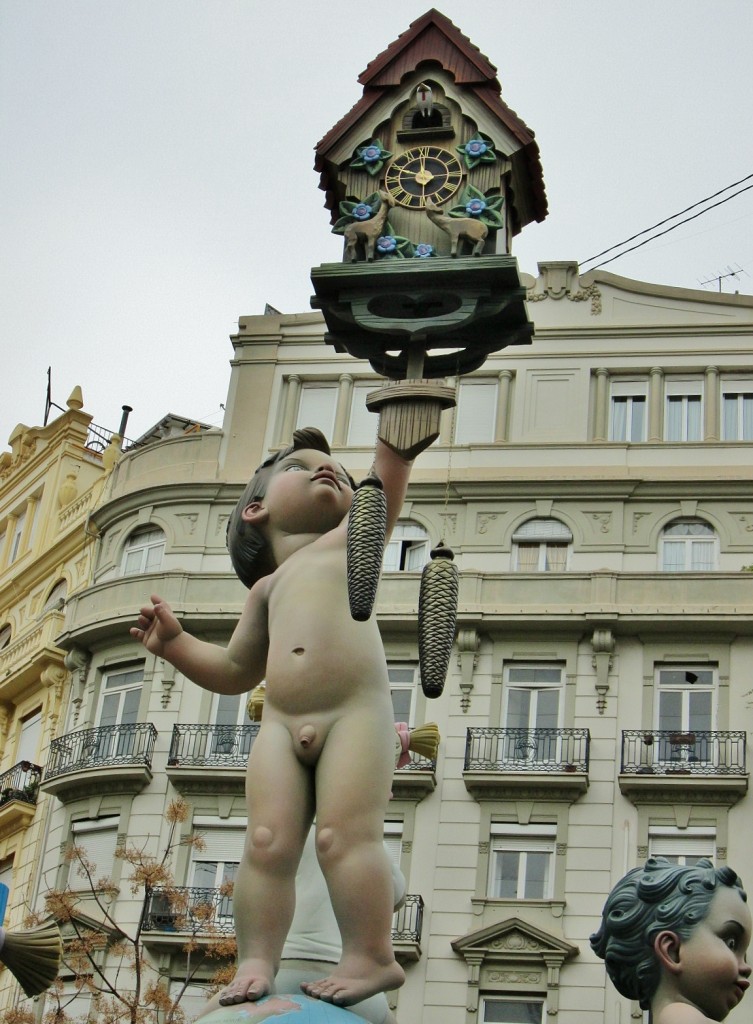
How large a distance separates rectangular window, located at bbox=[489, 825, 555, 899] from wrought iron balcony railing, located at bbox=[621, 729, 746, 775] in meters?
1.53

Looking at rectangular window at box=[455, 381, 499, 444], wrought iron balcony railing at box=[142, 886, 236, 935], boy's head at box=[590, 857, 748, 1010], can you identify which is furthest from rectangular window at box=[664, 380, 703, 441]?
boy's head at box=[590, 857, 748, 1010]

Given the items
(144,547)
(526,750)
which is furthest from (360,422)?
(526,750)

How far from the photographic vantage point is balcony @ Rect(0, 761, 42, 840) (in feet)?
100

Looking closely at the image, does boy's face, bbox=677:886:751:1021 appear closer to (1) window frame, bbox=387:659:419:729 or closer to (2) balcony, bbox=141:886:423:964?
(2) balcony, bbox=141:886:423:964

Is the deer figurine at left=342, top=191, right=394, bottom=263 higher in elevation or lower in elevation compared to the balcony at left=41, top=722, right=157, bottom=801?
lower

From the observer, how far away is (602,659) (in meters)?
27.8

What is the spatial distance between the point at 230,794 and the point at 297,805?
21.5 m

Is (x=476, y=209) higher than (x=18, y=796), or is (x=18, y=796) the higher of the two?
(x=18, y=796)

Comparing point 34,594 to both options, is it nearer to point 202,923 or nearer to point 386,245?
point 202,923

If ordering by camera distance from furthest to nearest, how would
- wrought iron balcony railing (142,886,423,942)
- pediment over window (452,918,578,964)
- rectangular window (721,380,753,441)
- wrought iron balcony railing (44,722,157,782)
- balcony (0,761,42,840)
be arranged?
1. balcony (0,761,42,840)
2. rectangular window (721,380,753,441)
3. wrought iron balcony railing (44,722,157,782)
4. wrought iron balcony railing (142,886,423,942)
5. pediment over window (452,918,578,964)

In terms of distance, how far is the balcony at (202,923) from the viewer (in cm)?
2591

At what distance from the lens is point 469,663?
92.5 feet

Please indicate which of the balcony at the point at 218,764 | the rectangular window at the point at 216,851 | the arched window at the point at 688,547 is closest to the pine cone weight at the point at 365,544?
the balcony at the point at 218,764

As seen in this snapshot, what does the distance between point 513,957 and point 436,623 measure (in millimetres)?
19720
